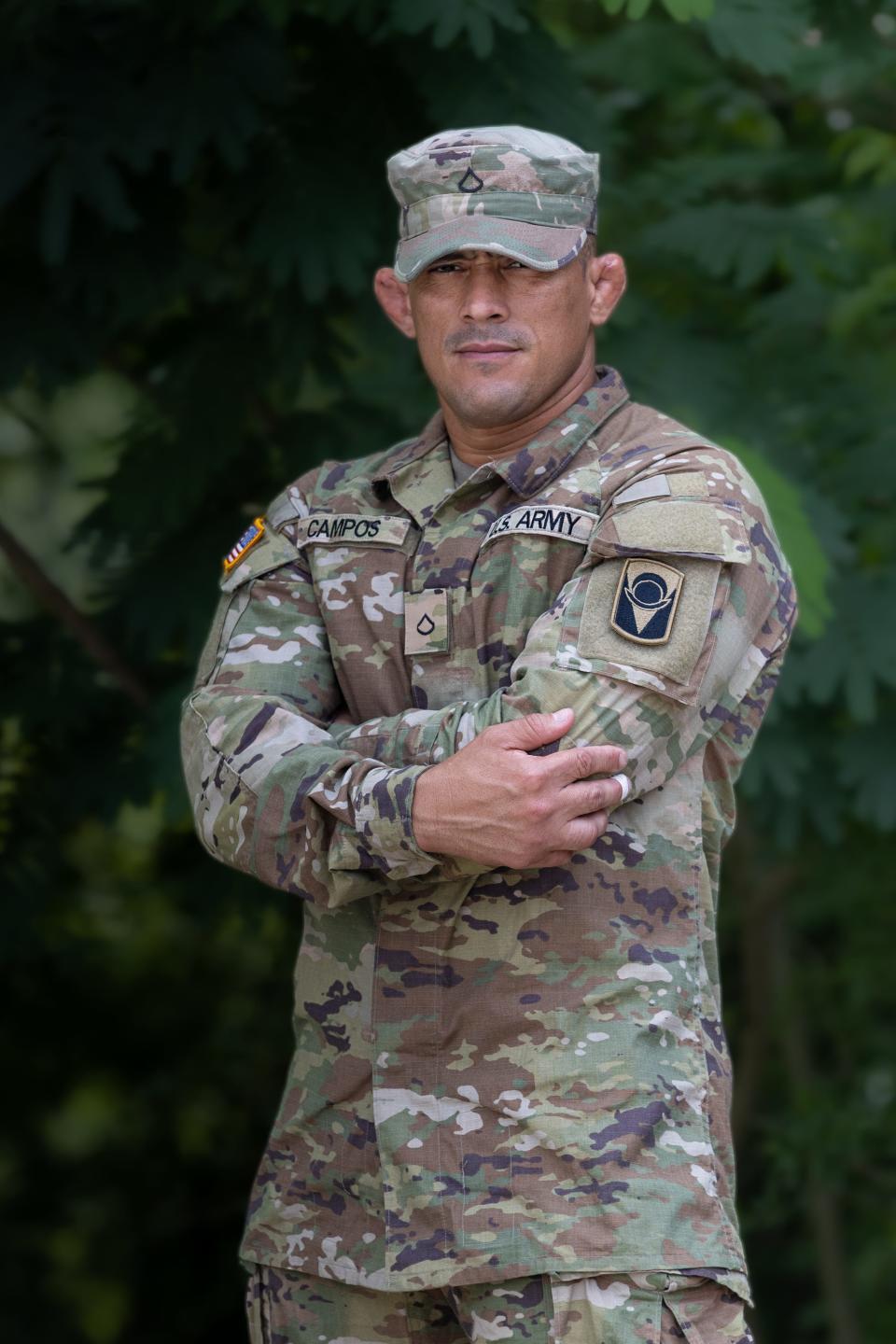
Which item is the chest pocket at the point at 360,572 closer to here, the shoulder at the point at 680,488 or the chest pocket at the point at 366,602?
the chest pocket at the point at 366,602

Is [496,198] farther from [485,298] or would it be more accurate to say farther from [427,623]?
[427,623]

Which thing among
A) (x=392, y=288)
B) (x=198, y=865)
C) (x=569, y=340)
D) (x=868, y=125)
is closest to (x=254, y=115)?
(x=392, y=288)

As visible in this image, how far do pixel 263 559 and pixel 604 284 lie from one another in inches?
23.7

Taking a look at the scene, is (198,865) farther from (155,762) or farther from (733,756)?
(733,756)

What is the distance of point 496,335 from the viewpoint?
2164mm

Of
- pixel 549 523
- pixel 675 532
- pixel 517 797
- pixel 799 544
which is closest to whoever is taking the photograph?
pixel 517 797

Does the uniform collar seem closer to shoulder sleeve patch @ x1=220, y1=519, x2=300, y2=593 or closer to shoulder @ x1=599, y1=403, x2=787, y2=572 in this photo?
shoulder @ x1=599, y1=403, x2=787, y2=572

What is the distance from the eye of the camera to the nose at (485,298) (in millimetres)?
2156

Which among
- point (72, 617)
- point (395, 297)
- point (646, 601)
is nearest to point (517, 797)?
point (646, 601)

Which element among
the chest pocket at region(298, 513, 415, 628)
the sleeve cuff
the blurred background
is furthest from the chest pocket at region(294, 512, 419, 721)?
the blurred background

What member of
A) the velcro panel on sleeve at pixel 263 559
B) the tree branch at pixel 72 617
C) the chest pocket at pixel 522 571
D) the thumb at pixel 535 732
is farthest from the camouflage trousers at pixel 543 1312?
the tree branch at pixel 72 617

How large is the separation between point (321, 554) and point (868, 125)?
127 inches

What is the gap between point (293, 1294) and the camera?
2201mm

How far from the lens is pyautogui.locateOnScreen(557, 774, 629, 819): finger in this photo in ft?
6.19
